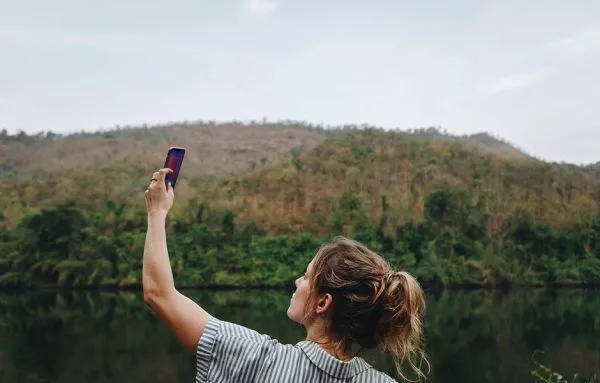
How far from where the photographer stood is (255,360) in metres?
1.32

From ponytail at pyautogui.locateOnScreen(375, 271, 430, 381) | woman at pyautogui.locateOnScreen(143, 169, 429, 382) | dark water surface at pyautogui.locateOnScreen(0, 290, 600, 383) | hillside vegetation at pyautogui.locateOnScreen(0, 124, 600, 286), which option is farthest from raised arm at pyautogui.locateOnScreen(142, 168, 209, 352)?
hillside vegetation at pyautogui.locateOnScreen(0, 124, 600, 286)

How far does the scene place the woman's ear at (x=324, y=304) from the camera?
142 cm

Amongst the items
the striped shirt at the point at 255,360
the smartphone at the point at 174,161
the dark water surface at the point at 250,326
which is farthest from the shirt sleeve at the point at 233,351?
the dark water surface at the point at 250,326

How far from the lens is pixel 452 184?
47.2 meters

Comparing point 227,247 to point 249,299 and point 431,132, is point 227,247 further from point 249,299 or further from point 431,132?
point 431,132

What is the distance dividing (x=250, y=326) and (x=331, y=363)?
17.8 meters

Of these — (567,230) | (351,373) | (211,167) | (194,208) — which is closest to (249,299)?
(194,208)

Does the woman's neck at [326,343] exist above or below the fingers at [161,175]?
below

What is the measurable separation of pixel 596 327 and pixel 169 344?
12.1 meters

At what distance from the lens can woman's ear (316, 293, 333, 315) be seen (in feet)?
4.64

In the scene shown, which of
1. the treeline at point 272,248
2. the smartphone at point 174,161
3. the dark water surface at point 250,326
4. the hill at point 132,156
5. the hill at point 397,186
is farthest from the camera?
the hill at point 132,156

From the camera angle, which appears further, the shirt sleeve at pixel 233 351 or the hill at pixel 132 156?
the hill at pixel 132 156

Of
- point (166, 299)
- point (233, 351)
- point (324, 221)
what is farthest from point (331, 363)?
point (324, 221)

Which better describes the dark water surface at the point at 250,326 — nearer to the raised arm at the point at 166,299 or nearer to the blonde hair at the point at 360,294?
the blonde hair at the point at 360,294
